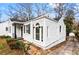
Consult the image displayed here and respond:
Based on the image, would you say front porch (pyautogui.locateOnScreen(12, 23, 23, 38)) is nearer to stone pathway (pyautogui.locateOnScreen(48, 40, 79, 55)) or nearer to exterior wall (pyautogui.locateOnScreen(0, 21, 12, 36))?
exterior wall (pyautogui.locateOnScreen(0, 21, 12, 36))

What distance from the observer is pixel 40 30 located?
6.53ft

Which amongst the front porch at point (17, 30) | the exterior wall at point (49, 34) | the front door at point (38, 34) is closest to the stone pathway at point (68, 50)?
the exterior wall at point (49, 34)

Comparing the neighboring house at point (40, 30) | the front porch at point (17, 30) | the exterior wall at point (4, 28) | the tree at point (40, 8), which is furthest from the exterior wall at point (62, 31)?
the exterior wall at point (4, 28)

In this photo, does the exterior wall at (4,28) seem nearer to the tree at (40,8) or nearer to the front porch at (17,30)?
the front porch at (17,30)

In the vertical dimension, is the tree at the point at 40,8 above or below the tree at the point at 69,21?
above

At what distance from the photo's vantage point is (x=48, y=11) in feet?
6.47

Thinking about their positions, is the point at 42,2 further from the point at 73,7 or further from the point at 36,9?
the point at 73,7

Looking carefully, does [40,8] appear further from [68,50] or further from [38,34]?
[68,50]

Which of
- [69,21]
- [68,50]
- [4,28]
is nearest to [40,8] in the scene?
[69,21]

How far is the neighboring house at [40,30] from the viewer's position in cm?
197

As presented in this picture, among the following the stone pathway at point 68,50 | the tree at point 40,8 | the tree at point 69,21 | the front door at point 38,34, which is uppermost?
the tree at point 40,8

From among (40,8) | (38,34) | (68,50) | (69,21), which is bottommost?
(68,50)

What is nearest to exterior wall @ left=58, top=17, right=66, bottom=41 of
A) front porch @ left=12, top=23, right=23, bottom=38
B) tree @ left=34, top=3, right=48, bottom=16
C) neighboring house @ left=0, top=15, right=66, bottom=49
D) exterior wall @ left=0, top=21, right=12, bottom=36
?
neighboring house @ left=0, top=15, right=66, bottom=49
